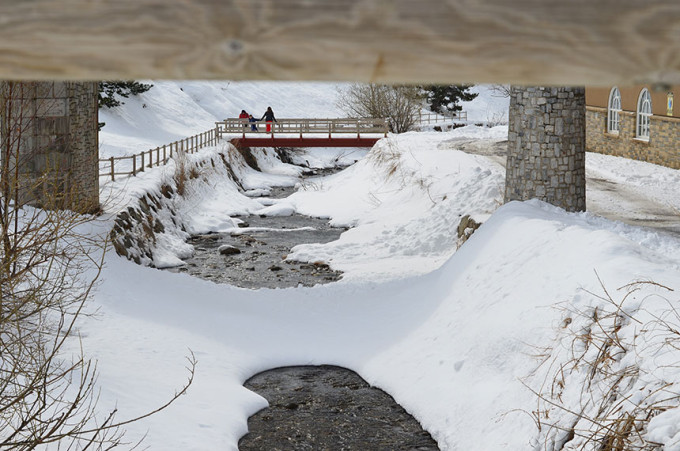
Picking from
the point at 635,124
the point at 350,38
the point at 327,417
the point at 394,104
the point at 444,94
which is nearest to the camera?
the point at 350,38

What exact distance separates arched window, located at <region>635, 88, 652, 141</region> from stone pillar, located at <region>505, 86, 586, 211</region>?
A: 456 inches

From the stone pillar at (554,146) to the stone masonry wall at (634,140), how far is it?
9.68m

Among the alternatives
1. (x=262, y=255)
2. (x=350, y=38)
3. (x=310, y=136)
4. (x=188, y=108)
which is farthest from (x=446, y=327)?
(x=188, y=108)

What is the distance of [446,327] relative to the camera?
40.9 feet

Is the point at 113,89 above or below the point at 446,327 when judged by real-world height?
above

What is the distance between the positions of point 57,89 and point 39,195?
8.24 ft

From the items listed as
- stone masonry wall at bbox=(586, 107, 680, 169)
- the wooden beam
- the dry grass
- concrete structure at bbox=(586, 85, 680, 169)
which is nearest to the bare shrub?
concrete structure at bbox=(586, 85, 680, 169)

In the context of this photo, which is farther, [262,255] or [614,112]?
[614,112]

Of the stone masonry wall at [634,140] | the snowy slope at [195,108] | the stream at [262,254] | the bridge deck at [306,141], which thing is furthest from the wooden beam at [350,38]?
the bridge deck at [306,141]

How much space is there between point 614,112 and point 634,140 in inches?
103

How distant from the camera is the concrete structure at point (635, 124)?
2386cm

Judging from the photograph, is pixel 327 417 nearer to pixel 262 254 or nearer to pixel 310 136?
pixel 262 254

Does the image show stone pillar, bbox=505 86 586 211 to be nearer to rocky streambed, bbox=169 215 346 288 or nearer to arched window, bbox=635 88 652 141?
rocky streambed, bbox=169 215 346 288

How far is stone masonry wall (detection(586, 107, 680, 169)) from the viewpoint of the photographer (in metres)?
23.7
